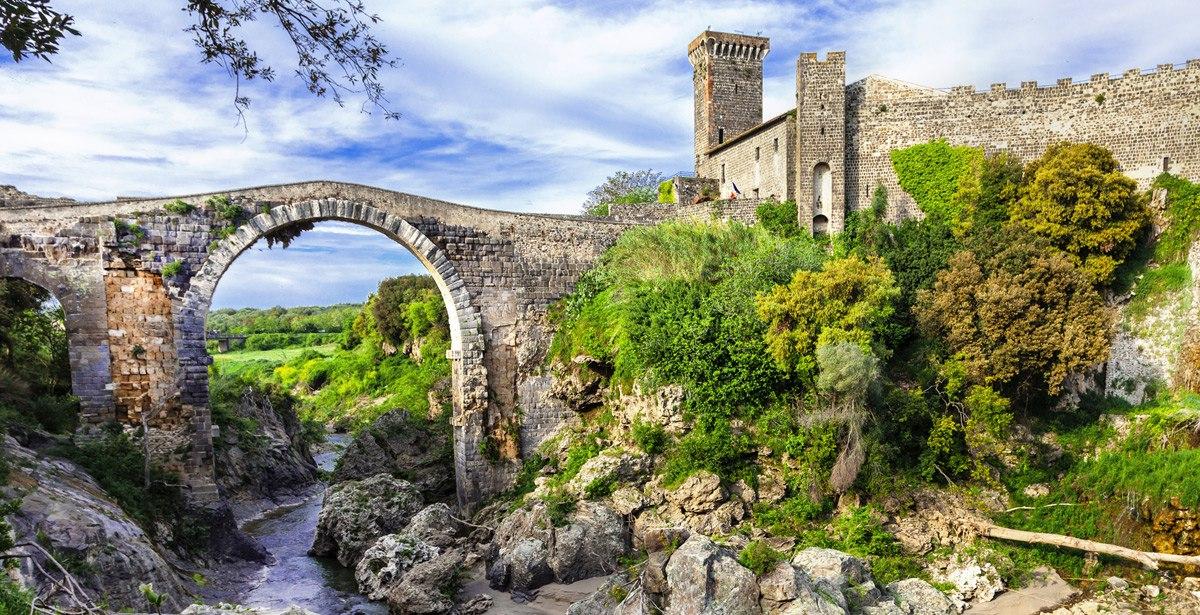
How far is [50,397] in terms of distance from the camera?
13.9 m

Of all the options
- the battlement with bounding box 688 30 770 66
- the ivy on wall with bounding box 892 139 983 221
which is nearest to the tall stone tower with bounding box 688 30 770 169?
the battlement with bounding box 688 30 770 66

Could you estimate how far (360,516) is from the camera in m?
15.4

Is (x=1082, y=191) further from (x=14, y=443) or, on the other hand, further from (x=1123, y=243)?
(x=14, y=443)

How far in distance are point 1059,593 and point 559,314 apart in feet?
36.2

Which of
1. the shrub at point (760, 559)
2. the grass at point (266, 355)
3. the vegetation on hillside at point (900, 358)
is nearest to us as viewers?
the shrub at point (760, 559)

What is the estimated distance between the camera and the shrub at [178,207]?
1388cm

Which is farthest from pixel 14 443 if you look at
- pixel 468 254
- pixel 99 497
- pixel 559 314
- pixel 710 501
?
pixel 710 501

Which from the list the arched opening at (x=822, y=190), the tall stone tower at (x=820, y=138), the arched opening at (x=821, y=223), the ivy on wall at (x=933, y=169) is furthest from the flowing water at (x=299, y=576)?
the ivy on wall at (x=933, y=169)

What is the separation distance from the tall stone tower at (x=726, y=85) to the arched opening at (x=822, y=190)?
783 cm

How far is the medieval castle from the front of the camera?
Result: 19.2 m

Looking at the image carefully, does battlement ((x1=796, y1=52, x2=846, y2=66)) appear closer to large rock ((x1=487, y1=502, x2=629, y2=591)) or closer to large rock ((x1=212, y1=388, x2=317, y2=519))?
large rock ((x1=487, y1=502, x2=629, y2=591))

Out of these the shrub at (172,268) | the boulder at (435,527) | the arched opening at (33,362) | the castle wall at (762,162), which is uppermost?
the castle wall at (762,162)

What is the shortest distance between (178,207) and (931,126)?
19466mm

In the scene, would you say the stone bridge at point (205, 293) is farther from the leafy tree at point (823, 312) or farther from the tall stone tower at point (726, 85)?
the tall stone tower at point (726, 85)
